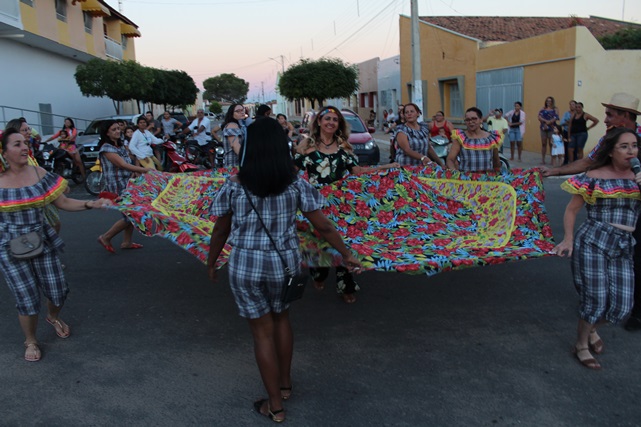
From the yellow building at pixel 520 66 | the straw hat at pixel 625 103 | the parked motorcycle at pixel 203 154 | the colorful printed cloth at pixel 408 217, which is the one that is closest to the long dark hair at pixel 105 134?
the colorful printed cloth at pixel 408 217

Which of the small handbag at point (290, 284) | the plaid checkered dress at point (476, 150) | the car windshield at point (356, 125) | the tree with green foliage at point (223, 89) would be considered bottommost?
the small handbag at point (290, 284)

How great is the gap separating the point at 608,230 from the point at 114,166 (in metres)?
5.73

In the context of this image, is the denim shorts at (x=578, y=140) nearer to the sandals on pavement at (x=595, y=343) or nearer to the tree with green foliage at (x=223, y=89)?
the sandals on pavement at (x=595, y=343)

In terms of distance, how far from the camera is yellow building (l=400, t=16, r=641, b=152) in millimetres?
17891

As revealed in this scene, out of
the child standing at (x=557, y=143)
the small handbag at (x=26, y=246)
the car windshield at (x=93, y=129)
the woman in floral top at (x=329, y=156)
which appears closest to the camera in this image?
the small handbag at (x=26, y=246)

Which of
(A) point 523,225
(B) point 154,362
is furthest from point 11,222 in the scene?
(A) point 523,225

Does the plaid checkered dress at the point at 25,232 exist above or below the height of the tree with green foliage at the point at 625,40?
below

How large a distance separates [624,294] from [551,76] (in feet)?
54.2

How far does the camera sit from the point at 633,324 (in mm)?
4777

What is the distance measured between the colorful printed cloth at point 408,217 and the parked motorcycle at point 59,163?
863 cm

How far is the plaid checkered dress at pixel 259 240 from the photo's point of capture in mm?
3355

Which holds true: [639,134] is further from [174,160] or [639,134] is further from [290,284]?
[174,160]

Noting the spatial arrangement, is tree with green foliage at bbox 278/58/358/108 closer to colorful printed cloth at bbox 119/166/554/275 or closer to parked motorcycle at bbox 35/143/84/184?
parked motorcycle at bbox 35/143/84/184

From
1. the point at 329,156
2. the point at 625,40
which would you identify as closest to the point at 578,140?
the point at 329,156
